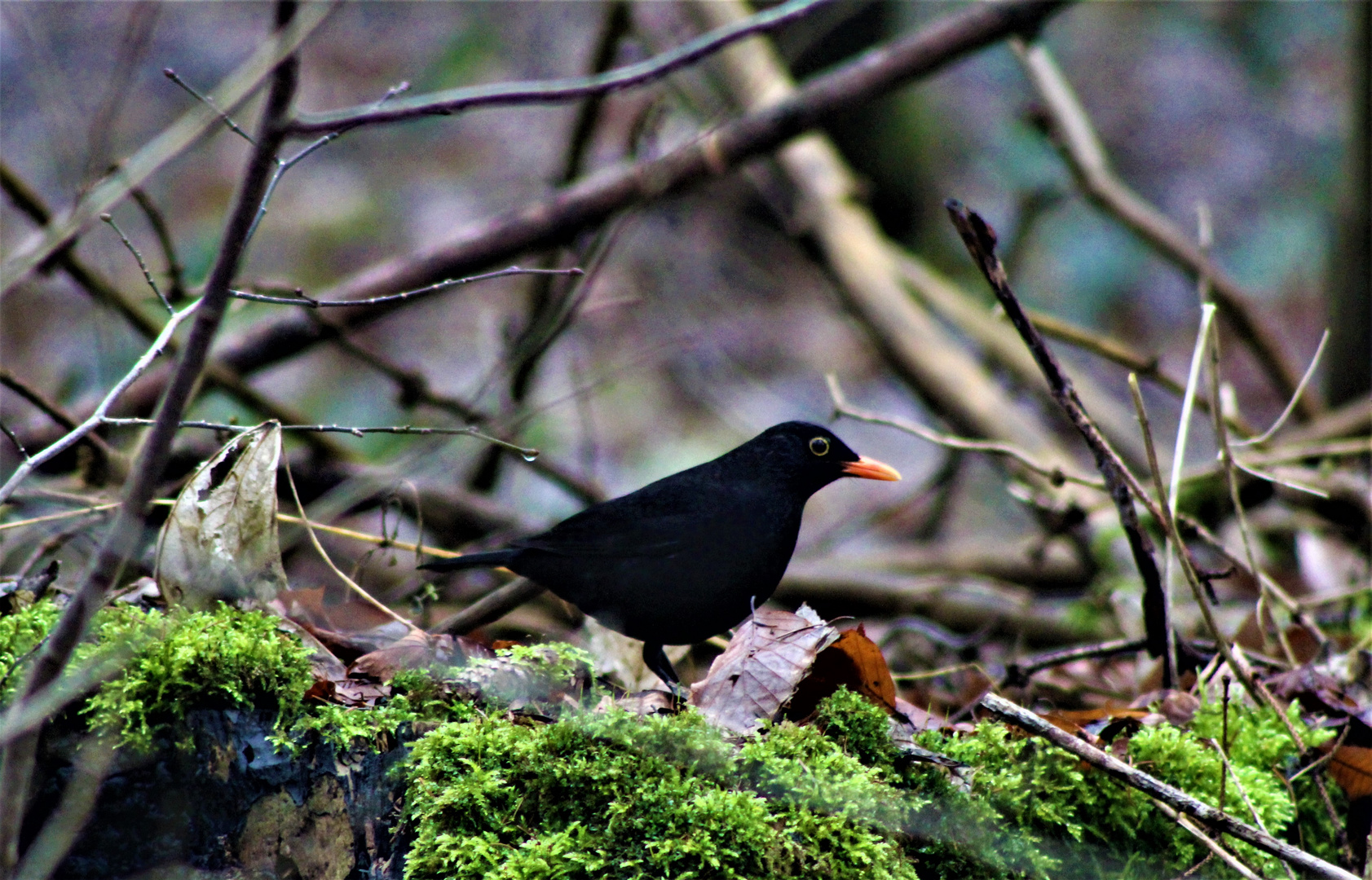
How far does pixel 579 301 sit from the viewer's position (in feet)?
15.9

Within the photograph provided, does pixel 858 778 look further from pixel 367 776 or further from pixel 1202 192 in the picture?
pixel 1202 192

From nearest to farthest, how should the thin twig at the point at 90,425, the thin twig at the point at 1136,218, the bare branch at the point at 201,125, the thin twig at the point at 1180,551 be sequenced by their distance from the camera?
1. the bare branch at the point at 201,125
2. the thin twig at the point at 90,425
3. the thin twig at the point at 1180,551
4. the thin twig at the point at 1136,218

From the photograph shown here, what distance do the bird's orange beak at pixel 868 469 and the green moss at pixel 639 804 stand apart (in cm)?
101

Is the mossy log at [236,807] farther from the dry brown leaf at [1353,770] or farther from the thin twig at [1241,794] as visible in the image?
the dry brown leaf at [1353,770]

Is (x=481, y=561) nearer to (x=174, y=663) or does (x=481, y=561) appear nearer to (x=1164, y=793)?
(x=174, y=663)

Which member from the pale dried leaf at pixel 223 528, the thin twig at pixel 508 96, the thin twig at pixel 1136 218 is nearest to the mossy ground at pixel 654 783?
the pale dried leaf at pixel 223 528

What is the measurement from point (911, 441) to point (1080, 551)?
4467mm

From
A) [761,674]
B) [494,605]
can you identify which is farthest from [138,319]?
[761,674]

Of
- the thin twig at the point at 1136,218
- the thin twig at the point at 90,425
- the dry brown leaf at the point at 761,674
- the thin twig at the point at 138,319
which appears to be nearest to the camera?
the thin twig at the point at 90,425

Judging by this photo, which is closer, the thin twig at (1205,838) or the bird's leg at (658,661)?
the thin twig at (1205,838)

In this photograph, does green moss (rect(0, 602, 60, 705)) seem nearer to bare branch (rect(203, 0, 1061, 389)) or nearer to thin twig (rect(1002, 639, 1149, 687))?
thin twig (rect(1002, 639, 1149, 687))

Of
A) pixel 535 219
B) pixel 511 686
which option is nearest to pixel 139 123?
pixel 535 219

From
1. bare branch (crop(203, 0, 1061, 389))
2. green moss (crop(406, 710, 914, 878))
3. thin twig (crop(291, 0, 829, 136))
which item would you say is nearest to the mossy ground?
green moss (crop(406, 710, 914, 878))

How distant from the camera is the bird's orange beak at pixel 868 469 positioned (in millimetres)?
3041
